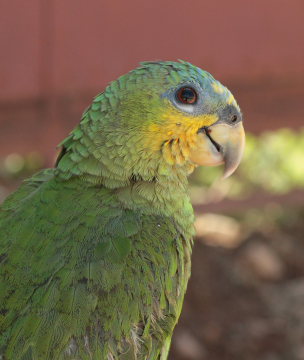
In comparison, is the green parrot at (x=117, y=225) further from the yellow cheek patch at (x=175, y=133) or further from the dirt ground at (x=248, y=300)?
the dirt ground at (x=248, y=300)

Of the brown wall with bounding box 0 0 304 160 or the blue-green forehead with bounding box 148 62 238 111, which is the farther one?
the brown wall with bounding box 0 0 304 160

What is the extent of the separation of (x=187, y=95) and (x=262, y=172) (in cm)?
290

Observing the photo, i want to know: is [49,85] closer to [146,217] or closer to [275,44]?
[275,44]

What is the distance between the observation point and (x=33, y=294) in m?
1.92

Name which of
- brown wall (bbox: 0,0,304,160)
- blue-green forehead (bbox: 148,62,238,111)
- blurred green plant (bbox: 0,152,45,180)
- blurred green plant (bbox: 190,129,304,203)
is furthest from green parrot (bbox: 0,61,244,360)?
blurred green plant (bbox: 0,152,45,180)

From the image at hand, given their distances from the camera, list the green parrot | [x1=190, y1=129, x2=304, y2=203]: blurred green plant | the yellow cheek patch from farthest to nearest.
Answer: [x1=190, y1=129, x2=304, y2=203]: blurred green plant < the yellow cheek patch < the green parrot

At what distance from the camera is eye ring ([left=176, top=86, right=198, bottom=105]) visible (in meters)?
2.04

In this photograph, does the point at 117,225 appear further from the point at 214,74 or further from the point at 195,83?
the point at 214,74

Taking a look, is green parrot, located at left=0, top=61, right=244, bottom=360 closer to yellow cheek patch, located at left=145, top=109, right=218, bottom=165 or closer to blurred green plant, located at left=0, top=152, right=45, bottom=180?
yellow cheek patch, located at left=145, top=109, right=218, bottom=165

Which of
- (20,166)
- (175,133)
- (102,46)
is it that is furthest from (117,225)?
(20,166)

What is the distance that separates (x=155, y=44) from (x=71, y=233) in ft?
6.36

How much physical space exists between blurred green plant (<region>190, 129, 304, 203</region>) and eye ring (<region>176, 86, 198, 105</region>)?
234 centimetres

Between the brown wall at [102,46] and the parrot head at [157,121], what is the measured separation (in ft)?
5.21

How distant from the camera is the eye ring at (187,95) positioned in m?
2.04
